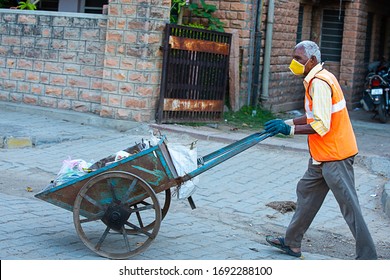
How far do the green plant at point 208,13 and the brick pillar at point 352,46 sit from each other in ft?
14.9

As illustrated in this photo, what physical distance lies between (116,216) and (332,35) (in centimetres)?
1240

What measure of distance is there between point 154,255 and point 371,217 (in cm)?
300

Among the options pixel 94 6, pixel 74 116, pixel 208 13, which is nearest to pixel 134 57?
pixel 74 116

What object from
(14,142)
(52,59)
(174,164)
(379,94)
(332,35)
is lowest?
(14,142)

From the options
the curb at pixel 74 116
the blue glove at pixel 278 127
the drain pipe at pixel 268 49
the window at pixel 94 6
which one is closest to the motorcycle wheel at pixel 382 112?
the drain pipe at pixel 268 49

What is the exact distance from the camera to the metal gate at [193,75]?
1145cm

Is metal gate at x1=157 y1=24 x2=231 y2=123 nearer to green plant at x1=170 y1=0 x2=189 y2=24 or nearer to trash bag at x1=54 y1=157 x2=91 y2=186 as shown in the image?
green plant at x1=170 y1=0 x2=189 y2=24

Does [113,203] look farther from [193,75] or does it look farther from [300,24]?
[300,24]

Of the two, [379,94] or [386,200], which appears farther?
[379,94]

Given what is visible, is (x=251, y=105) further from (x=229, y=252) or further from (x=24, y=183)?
(x=229, y=252)

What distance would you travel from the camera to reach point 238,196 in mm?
8469

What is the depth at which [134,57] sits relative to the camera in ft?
37.2

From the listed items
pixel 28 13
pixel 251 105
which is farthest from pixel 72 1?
pixel 251 105

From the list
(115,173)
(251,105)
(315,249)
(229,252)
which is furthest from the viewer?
(251,105)
